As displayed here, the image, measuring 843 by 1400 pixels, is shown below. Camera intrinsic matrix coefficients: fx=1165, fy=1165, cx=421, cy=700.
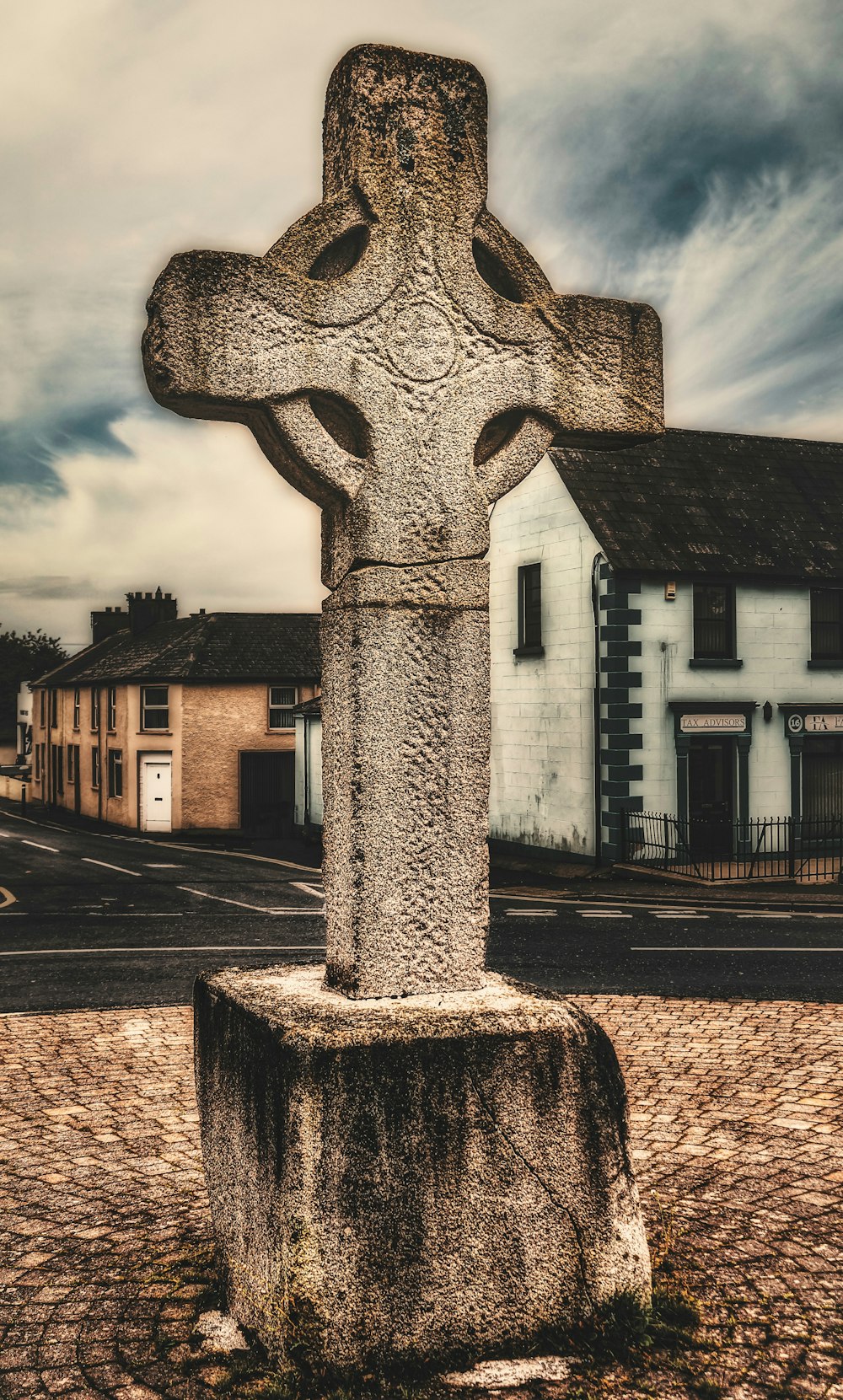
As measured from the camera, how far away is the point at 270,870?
81.1ft

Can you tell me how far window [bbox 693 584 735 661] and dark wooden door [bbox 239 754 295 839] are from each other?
61.6ft

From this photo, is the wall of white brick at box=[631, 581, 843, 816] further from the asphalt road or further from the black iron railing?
the asphalt road

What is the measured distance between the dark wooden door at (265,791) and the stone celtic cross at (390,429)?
113 ft

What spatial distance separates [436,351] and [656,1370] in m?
3.26

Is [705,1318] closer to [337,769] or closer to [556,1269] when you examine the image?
[556,1269]

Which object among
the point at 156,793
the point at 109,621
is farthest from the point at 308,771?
the point at 109,621

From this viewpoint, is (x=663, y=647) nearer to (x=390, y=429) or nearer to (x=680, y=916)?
(x=680, y=916)

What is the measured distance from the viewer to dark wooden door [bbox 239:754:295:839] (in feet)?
125

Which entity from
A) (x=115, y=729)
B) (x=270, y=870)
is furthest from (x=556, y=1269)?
(x=115, y=729)

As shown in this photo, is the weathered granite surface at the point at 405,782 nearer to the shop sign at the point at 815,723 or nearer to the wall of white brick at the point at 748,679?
the wall of white brick at the point at 748,679

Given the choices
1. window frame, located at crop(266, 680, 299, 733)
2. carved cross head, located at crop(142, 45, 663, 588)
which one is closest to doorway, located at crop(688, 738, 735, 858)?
carved cross head, located at crop(142, 45, 663, 588)

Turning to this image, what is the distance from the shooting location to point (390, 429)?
3.94 meters

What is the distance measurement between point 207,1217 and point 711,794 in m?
19.0

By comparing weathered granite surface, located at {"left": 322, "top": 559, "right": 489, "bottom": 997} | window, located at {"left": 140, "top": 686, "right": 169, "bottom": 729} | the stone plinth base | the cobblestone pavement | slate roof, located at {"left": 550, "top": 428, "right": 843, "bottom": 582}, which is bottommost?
the cobblestone pavement
